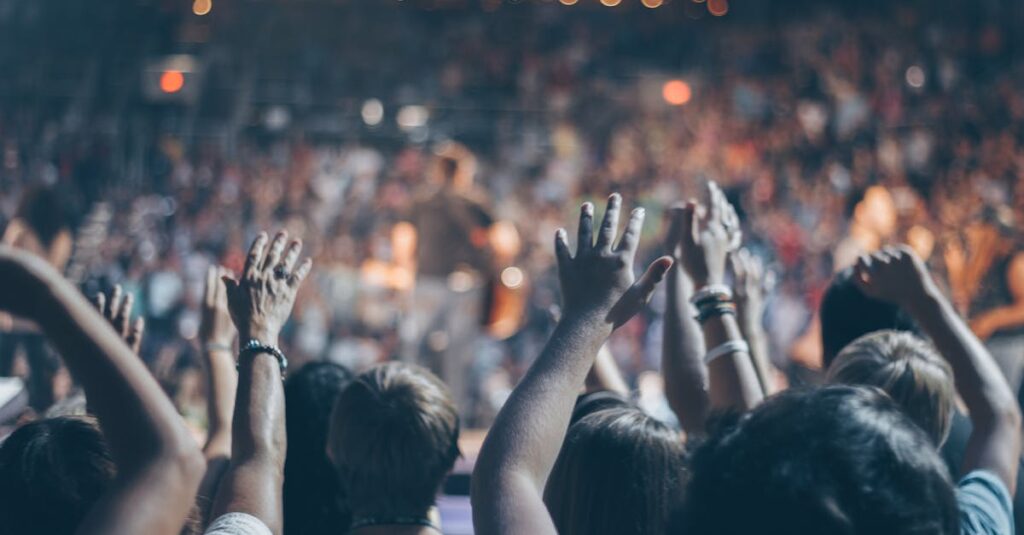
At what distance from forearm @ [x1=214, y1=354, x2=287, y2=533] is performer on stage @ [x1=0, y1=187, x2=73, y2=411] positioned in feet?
12.6

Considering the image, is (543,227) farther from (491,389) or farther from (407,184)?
(491,389)

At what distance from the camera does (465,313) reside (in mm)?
6676

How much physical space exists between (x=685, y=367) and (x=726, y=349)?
17 cm

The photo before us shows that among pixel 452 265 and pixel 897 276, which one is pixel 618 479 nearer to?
pixel 897 276

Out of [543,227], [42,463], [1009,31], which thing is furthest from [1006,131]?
[42,463]

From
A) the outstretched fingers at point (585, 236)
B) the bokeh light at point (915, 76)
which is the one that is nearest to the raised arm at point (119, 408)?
the outstretched fingers at point (585, 236)

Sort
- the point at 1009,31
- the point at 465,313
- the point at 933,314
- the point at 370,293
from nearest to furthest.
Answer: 1. the point at 933,314
2. the point at 465,313
3. the point at 370,293
4. the point at 1009,31

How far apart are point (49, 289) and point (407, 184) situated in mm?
11786

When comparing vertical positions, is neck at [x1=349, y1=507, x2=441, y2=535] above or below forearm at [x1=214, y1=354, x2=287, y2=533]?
below

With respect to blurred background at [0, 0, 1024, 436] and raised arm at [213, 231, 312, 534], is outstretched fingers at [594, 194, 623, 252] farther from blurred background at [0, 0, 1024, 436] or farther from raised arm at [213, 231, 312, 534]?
blurred background at [0, 0, 1024, 436]

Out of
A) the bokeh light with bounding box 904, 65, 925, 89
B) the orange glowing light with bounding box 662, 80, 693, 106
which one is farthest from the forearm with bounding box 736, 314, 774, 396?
the orange glowing light with bounding box 662, 80, 693, 106

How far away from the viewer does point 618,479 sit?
1472 millimetres

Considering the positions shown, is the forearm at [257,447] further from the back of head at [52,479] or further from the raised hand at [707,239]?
the raised hand at [707,239]

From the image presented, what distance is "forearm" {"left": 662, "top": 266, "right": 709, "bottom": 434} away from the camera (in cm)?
196
